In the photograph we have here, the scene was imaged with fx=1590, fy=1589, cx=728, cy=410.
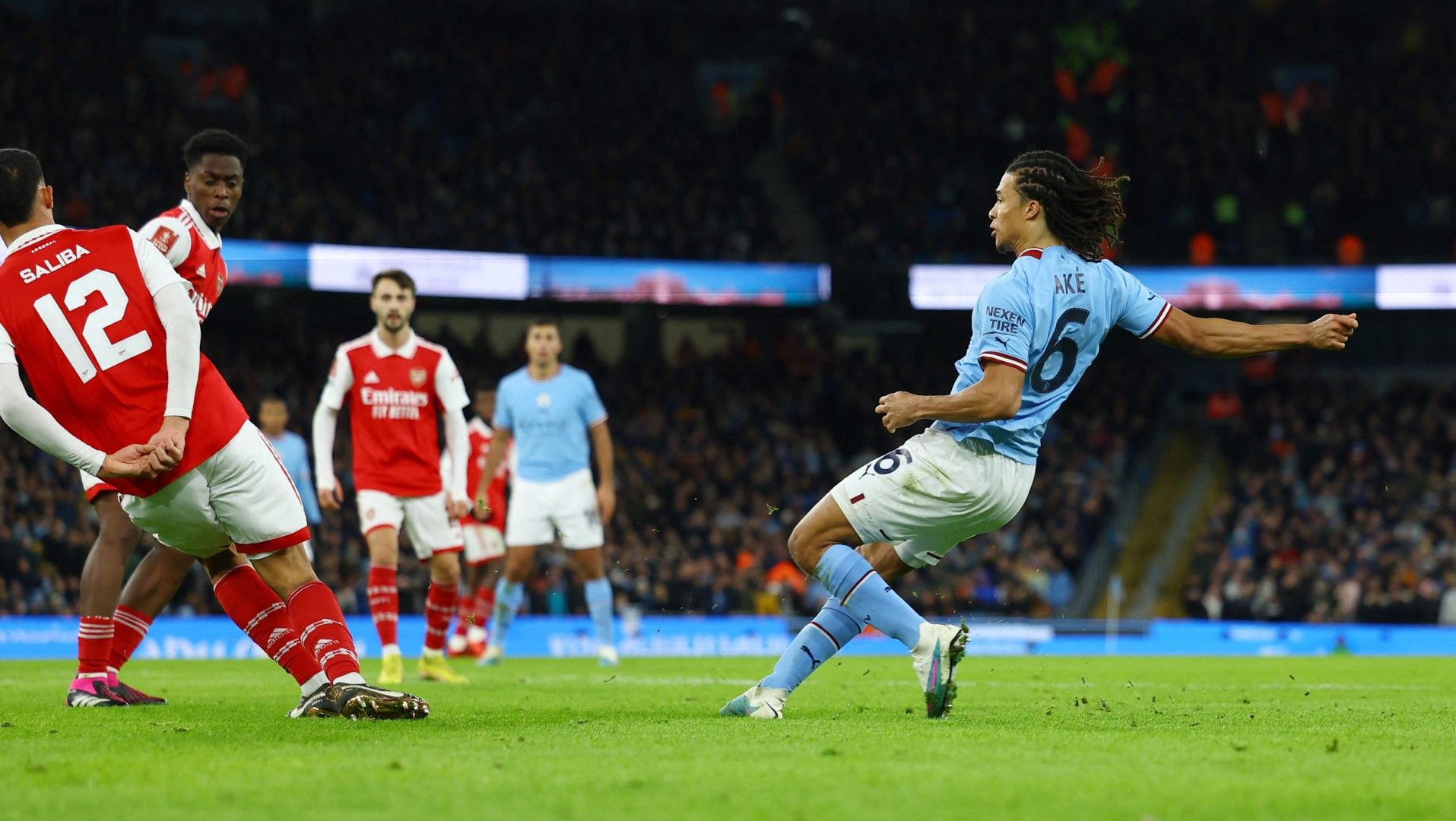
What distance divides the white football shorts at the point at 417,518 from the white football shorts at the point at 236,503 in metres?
3.88

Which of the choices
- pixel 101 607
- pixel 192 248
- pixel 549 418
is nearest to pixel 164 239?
pixel 192 248

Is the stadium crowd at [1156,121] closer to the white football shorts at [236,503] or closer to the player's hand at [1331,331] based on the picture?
the player's hand at [1331,331]

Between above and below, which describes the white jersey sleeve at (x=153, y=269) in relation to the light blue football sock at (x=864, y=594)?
above

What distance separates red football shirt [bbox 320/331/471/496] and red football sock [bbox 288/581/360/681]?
4.02 meters

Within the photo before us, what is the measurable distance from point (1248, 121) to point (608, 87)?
38.2 feet

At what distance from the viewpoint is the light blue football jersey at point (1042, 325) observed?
5.85m

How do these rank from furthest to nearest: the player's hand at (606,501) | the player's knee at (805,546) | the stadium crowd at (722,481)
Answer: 1. the stadium crowd at (722,481)
2. the player's hand at (606,501)
3. the player's knee at (805,546)

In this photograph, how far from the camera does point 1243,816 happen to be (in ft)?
11.6

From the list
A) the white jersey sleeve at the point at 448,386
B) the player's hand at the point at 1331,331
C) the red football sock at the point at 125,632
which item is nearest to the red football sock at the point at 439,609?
the white jersey sleeve at the point at 448,386

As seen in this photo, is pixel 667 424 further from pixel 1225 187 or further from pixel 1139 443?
pixel 1225 187

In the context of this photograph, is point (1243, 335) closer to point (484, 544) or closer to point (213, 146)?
point (213, 146)

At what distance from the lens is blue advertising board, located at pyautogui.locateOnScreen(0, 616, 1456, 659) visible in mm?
16250

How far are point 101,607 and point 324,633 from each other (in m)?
1.97

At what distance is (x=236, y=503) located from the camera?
18.8 ft
